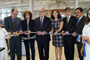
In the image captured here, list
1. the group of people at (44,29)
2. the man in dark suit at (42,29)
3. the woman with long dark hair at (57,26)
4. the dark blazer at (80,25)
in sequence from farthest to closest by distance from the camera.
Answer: the woman with long dark hair at (57,26), the man in dark suit at (42,29), the group of people at (44,29), the dark blazer at (80,25)

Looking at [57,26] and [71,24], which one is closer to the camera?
[71,24]

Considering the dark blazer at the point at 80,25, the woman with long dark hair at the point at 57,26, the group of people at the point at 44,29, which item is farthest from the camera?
the woman with long dark hair at the point at 57,26

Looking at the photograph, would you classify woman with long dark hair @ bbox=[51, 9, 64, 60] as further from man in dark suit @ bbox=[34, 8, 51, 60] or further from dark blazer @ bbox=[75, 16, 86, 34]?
dark blazer @ bbox=[75, 16, 86, 34]

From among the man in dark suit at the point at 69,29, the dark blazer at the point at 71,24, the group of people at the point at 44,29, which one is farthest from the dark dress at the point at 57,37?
the dark blazer at the point at 71,24

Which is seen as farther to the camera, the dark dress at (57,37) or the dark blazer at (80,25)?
the dark dress at (57,37)

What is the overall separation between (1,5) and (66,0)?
12.7 ft

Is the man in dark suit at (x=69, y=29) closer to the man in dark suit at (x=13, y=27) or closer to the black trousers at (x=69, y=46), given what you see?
the black trousers at (x=69, y=46)

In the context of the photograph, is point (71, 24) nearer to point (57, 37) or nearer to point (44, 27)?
point (57, 37)

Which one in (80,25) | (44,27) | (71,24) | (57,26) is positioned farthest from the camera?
(57,26)

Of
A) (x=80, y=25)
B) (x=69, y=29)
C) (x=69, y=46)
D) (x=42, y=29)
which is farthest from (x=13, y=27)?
(x=80, y=25)

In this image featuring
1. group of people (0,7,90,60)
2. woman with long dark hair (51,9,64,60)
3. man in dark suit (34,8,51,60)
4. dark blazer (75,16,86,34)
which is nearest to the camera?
dark blazer (75,16,86,34)

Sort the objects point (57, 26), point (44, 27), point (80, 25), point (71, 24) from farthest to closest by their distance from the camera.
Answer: point (57, 26)
point (44, 27)
point (71, 24)
point (80, 25)

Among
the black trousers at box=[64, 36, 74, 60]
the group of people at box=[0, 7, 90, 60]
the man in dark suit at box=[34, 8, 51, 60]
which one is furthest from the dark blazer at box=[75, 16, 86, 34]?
the man in dark suit at box=[34, 8, 51, 60]

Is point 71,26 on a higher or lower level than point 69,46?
higher
